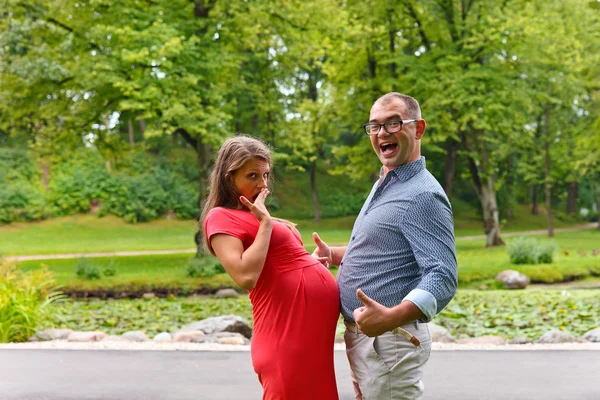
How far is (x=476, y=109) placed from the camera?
22438 millimetres

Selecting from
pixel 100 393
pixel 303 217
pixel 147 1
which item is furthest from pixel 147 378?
pixel 303 217

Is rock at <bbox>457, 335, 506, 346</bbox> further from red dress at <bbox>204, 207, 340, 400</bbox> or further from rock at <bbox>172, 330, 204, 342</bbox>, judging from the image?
red dress at <bbox>204, 207, 340, 400</bbox>

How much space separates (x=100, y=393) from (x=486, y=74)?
18.4 meters

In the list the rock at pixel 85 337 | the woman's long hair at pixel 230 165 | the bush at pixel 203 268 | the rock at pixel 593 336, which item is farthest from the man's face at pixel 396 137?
the bush at pixel 203 268

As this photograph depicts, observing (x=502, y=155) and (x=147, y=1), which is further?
(x=502, y=155)

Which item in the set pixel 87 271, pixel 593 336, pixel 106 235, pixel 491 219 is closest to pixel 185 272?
pixel 87 271

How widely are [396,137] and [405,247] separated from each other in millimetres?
490

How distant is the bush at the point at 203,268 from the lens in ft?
56.1

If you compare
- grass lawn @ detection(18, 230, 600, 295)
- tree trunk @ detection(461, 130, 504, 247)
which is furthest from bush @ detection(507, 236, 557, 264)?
tree trunk @ detection(461, 130, 504, 247)

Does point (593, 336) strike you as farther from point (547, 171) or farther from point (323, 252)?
point (547, 171)

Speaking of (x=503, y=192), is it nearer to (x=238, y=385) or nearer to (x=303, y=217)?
(x=303, y=217)

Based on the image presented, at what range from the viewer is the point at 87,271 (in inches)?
682

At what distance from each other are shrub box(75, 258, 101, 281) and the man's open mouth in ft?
49.6

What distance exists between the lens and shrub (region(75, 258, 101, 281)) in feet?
56.7
